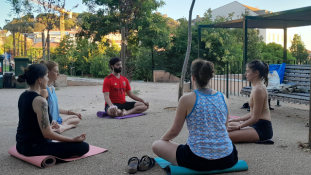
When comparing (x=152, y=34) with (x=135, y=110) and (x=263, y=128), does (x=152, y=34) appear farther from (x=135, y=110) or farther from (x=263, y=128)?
(x=263, y=128)

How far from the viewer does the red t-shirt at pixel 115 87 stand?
24.6 feet

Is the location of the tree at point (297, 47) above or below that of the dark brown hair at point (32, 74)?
above

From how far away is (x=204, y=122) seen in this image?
331cm

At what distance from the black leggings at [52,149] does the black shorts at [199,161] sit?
1416 millimetres

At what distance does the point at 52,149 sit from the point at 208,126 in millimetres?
1975

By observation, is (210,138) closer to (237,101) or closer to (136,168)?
(136,168)

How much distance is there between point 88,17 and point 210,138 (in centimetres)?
2226

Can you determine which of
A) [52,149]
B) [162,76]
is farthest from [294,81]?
[162,76]

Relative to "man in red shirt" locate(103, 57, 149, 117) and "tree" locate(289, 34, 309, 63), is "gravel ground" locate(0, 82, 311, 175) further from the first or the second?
"tree" locate(289, 34, 309, 63)

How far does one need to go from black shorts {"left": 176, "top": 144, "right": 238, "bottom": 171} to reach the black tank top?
1.74 metres

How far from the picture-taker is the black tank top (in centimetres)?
385

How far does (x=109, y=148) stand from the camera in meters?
4.93

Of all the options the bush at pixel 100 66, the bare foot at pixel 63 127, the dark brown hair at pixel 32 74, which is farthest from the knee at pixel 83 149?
the bush at pixel 100 66

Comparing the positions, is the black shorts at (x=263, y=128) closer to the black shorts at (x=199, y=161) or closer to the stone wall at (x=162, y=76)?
the black shorts at (x=199, y=161)
